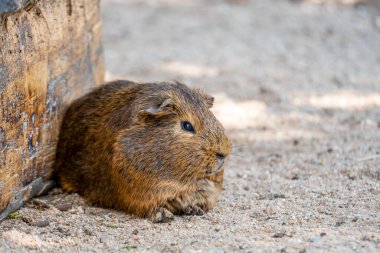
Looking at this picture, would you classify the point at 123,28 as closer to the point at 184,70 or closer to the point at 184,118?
the point at 184,70

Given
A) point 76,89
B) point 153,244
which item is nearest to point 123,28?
point 76,89

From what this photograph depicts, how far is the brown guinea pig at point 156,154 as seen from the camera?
16.1 ft

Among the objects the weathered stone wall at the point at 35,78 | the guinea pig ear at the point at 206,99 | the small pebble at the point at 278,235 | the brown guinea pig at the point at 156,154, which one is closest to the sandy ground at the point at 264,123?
the small pebble at the point at 278,235

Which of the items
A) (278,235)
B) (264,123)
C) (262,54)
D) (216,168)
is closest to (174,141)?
(216,168)

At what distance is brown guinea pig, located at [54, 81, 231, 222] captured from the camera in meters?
4.91

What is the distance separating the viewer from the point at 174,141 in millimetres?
4922

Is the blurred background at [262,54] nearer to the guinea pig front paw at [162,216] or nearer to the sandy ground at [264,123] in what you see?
the sandy ground at [264,123]

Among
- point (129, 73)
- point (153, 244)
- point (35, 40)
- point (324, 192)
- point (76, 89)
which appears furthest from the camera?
point (129, 73)

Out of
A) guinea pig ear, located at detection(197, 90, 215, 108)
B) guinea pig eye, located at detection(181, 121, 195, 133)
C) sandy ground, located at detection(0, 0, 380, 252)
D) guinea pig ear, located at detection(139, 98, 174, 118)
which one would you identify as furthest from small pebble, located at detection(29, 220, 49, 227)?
guinea pig ear, located at detection(197, 90, 215, 108)

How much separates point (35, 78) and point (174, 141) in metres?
1.07

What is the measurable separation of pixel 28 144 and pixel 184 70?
3.95 metres

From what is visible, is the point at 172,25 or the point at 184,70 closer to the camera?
the point at 184,70

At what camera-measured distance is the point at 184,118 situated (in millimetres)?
4984

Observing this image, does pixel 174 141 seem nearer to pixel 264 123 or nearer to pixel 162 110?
pixel 162 110
